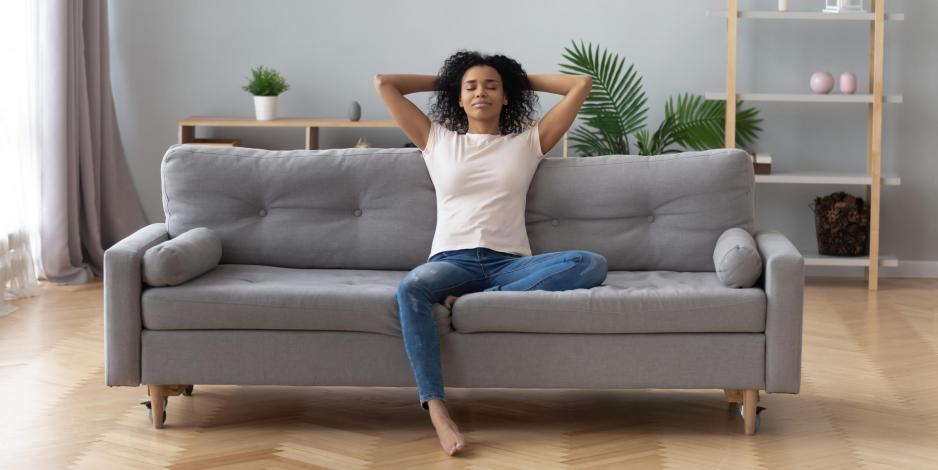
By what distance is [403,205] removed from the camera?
142 inches

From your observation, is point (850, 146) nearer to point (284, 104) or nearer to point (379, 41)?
point (379, 41)

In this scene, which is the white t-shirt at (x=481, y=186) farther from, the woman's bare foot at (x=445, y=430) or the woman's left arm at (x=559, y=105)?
the woman's bare foot at (x=445, y=430)

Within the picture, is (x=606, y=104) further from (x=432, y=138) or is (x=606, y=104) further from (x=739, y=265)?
(x=739, y=265)

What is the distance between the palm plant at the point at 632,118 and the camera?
5609 millimetres

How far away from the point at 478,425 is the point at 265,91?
2920mm

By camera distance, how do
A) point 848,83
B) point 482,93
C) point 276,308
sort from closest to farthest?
1. point 276,308
2. point 482,93
3. point 848,83

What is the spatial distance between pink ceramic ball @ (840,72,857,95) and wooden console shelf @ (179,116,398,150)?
2117 mm

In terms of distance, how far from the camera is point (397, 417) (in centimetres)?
332

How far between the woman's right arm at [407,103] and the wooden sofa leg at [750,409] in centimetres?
120

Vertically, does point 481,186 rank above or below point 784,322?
above

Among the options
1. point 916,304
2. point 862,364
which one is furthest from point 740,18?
point 862,364

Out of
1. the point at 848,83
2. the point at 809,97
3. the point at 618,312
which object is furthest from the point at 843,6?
the point at 618,312

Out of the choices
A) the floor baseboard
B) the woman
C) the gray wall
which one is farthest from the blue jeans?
the floor baseboard

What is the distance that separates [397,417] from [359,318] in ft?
1.26
